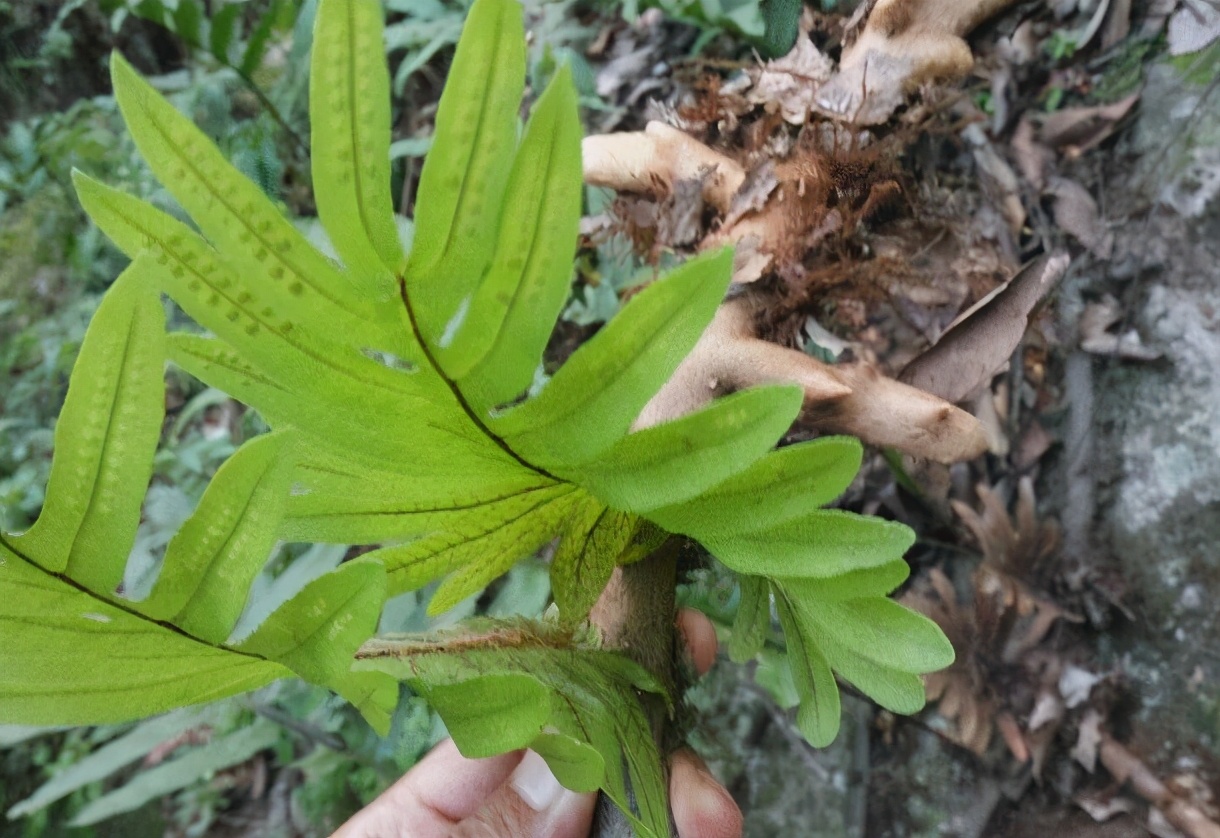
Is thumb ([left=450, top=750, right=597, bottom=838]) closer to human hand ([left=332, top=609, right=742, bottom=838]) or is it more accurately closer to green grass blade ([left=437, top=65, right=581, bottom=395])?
human hand ([left=332, top=609, right=742, bottom=838])

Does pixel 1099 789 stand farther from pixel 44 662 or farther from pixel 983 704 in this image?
pixel 44 662

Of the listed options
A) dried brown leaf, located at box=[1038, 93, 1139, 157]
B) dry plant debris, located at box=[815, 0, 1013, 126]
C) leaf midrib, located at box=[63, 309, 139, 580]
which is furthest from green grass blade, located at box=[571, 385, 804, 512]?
dried brown leaf, located at box=[1038, 93, 1139, 157]

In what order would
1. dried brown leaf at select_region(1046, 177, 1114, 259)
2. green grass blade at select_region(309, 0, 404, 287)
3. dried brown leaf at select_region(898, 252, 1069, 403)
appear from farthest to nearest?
dried brown leaf at select_region(1046, 177, 1114, 259)
dried brown leaf at select_region(898, 252, 1069, 403)
green grass blade at select_region(309, 0, 404, 287)

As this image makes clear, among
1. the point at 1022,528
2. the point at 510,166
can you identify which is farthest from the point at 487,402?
the point at 1022,528

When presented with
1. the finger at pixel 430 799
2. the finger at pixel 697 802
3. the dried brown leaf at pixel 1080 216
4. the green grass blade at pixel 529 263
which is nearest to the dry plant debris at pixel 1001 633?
the dried brown leaf at pixel 1080 216

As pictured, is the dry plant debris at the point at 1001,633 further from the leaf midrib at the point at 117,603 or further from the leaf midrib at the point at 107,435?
the leaf midrib at the point at 107,435

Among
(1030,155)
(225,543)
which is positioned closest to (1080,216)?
(1030,155)
